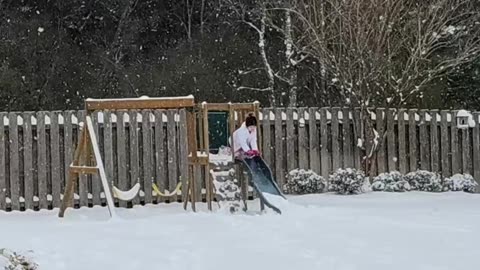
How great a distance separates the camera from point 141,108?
365 inches

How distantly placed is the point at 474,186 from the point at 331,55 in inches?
122

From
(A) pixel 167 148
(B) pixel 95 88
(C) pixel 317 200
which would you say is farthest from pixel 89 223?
(B) pixel 95 88

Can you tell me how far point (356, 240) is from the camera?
686 centimetres

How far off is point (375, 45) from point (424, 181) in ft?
7.80

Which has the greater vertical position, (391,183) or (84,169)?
(84,169)

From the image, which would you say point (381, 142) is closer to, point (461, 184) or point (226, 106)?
point (461, 184)

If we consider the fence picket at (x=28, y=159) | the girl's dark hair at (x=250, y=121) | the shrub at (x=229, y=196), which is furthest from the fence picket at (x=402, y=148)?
the fence picket at (x=28, y=159)

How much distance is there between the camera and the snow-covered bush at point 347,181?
1083cm

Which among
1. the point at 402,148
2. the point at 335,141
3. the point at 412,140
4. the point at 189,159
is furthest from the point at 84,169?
the point at 412,140

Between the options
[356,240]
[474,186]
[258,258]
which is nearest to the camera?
[258,258]

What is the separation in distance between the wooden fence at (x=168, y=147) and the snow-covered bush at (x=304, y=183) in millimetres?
231

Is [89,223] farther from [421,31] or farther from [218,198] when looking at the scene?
[421,31]

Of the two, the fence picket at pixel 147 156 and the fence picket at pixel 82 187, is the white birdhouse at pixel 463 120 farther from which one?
the fence picket at pixel 82 187

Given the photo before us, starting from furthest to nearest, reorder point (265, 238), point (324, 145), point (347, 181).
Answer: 1. point (324, 145)
2. point (347, 181)
3. point (265, 238)
